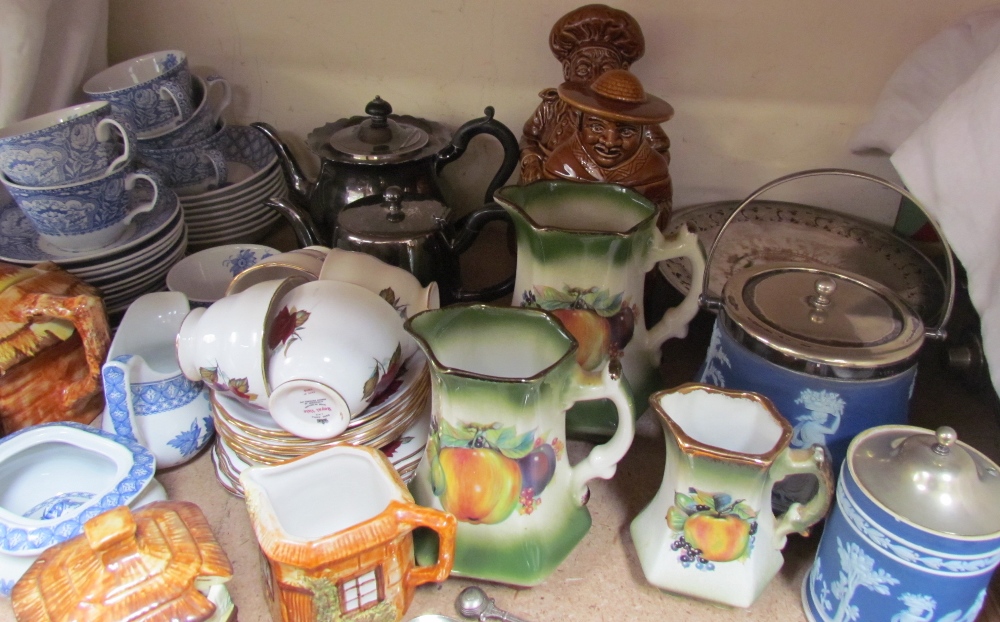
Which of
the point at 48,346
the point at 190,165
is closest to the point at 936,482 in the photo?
the point at 48,346

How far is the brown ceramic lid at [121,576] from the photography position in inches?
15.5

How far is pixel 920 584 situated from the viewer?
418 millimetres

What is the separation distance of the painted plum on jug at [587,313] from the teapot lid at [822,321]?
0.08 meters

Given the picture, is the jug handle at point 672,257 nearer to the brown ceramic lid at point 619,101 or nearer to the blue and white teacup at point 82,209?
the brown ceramic lid at point 619,101

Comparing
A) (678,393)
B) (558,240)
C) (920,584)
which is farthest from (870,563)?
(558,240)

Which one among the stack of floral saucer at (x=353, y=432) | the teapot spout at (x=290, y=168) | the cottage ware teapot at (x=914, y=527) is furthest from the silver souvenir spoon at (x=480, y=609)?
the teapot spout at (x=290, y=168)

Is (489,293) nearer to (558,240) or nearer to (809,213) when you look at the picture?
(558,240)

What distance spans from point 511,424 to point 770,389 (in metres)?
0.18

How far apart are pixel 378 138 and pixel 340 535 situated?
1.42ft

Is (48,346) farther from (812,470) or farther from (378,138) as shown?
(812,470)

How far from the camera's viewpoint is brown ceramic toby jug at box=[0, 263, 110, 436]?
0.56 m

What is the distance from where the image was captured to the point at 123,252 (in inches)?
26.5

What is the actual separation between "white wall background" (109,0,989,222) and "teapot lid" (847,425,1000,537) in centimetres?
44

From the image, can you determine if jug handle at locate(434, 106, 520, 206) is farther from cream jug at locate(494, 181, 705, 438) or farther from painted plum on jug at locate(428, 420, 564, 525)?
painted plum on jug at locate(428, 420, 564, 525)
